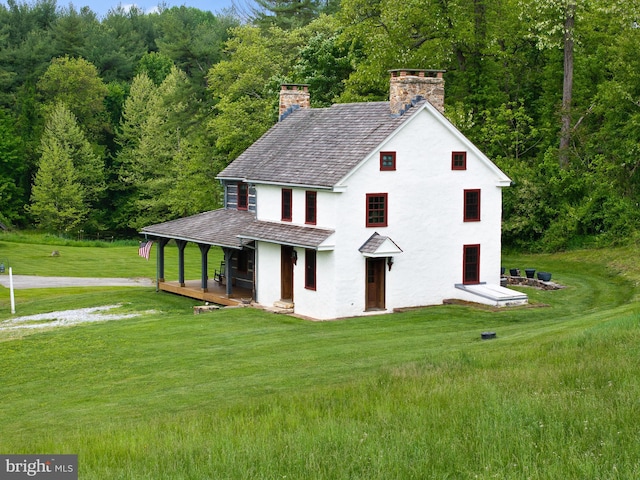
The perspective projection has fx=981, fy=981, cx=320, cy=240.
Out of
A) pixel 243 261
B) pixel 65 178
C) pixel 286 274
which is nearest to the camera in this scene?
pixel 286 274

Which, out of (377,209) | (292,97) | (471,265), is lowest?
(471,265)

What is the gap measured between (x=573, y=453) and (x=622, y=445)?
0.63 metres

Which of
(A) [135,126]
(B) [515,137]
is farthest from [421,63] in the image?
(A) [135,126]

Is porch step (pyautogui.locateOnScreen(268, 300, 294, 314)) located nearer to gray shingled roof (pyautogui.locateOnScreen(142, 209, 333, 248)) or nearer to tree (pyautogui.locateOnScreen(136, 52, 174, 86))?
gray shingled roof (pyautogui.locateOnScreen(142, 209, 333, 248))

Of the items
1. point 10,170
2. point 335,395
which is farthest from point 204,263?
point 10,170

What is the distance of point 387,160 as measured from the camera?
118ft

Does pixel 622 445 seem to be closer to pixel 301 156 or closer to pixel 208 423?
pixel 208 423

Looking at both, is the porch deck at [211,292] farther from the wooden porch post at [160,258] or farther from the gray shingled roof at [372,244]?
the gray shingled roof at [372,244]

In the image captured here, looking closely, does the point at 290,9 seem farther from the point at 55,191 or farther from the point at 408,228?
the point at 408,228

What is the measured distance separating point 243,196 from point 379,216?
999cm

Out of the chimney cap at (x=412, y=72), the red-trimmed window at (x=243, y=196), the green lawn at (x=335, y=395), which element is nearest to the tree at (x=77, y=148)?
the red-trimmed window at (x=243, y=196)

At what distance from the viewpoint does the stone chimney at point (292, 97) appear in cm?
4500

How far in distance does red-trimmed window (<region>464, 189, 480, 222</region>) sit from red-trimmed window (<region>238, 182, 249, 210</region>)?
35.0ft

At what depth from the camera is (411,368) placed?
19.7 m
